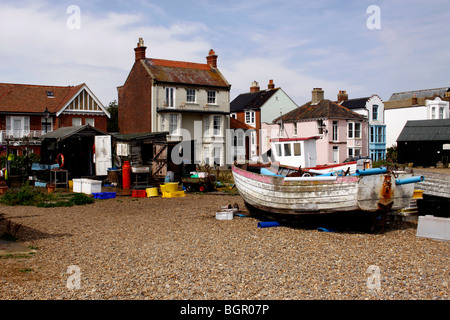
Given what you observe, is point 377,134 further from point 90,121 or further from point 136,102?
point 90,121

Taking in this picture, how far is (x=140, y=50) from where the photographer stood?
42625mm

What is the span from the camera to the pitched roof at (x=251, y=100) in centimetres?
5244

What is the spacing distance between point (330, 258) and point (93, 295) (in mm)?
5304

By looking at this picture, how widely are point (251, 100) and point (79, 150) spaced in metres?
27.2

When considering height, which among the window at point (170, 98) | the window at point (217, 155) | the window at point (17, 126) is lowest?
the window at point (217, 155)

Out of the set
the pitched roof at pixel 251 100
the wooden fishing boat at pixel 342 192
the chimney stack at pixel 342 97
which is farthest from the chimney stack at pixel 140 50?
the wooden fishing boat at pixel 342 192

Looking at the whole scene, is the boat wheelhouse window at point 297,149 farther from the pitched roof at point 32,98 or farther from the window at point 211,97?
the pitched roof at point 32,98

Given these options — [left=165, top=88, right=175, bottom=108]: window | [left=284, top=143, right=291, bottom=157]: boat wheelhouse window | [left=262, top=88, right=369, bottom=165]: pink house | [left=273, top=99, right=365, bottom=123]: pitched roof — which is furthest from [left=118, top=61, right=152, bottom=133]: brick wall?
[left=284, top=143, right=291, bottom=157]: boat wheelhouse window

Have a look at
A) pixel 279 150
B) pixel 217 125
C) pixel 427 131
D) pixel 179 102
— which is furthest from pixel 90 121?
pixel 427 131

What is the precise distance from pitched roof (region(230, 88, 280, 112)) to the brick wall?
47.2 ft

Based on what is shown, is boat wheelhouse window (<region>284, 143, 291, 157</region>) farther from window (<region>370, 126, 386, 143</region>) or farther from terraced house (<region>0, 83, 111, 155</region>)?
window (<region>370, 126, 386, 143</region>)

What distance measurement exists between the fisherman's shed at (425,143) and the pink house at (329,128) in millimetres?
4195

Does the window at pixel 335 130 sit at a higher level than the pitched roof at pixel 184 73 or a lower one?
lower

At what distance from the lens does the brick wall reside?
41734 millimetres
